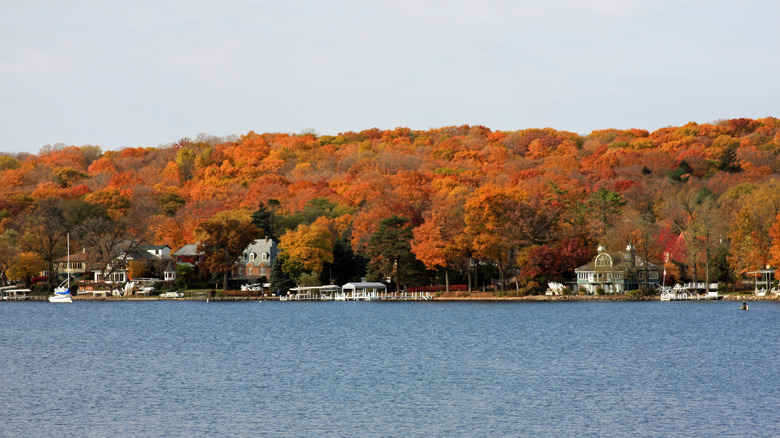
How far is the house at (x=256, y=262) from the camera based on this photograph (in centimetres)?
9619

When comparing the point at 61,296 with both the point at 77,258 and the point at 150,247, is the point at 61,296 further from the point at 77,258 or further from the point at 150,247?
the point at 150,247

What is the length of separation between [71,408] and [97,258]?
2837 inches

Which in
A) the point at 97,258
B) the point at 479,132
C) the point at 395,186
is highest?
the point at 479,132

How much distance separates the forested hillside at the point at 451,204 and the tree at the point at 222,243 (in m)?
1.25

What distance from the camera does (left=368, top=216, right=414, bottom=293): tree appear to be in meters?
80.7

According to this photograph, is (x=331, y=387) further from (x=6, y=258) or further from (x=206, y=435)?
(x=6, y=258)

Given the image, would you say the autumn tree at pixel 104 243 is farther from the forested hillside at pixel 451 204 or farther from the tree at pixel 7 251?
the tree at pixel 7 251

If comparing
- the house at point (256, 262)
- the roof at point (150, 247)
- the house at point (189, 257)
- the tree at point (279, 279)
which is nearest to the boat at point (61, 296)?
the roof at point (150, 247)

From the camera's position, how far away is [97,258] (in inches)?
3752

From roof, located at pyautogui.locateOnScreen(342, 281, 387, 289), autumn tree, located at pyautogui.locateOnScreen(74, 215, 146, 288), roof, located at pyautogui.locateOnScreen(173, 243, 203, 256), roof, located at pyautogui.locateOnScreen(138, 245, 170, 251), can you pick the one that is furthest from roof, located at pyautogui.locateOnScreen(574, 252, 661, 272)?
roof, located at pyautogui.locateOnScreen(138, 245, 170, 251)

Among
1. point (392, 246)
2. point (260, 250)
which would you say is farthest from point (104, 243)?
point (392, 246)

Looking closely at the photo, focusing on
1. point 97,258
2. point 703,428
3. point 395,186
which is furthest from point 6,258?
point 703,428

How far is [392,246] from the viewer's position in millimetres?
80688

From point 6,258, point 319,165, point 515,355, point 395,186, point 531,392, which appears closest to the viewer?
point 531,392
